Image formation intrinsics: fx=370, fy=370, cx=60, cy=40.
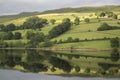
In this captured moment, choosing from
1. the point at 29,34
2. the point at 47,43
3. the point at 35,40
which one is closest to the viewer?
the point at 47,43

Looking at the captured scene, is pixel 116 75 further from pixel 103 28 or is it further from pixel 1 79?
pixel 103 28

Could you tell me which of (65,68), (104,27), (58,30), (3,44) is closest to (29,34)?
(3,44)

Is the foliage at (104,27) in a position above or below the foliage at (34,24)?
above

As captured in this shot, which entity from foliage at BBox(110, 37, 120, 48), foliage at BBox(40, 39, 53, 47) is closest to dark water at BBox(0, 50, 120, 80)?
foliage at BBox(110, 37, 120, 48)

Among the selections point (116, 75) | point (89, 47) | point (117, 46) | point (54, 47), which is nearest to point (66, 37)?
point (54, 47)

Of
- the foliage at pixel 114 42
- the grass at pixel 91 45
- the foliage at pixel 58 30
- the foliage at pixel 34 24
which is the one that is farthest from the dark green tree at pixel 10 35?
the foliage at pixel 114 42

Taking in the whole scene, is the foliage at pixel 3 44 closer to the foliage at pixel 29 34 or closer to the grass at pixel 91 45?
the foliage at pixel 29 34

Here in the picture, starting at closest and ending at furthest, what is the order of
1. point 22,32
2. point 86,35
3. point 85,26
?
point 86,35 → point 85,26 → point 22,32

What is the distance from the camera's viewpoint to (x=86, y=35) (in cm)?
14400

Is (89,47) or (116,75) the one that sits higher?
(116,75)

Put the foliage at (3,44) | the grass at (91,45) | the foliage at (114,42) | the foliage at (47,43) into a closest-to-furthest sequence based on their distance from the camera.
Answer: the foliage at (114,42) < the grass at (91,45) < the foliage at (47,43) < the foliage at (3,44)

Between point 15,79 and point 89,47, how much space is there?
→ 77.8m

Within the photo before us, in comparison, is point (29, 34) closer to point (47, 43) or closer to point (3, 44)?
point (3, 44)

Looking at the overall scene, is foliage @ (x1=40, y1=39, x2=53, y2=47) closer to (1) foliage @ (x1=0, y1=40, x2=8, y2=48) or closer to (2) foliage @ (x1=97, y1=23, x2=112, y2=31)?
(2) foliage @ (x1=97, y1=23, x2=112, y2=31)
